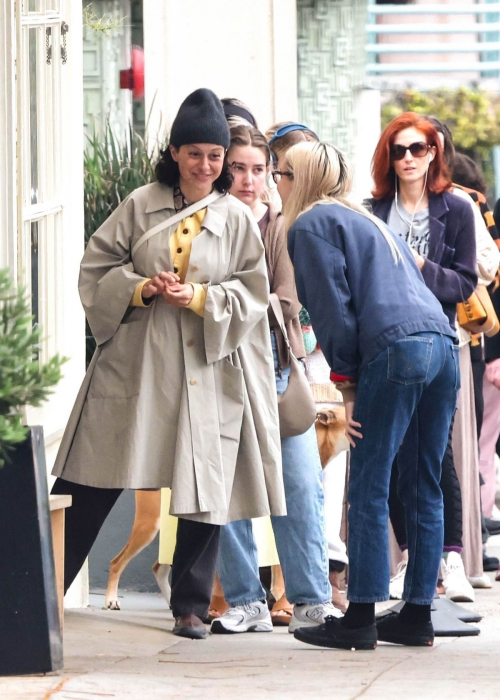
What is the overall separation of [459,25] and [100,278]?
8.91 metres

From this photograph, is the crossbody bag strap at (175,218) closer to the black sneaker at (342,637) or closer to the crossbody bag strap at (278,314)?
the crossbody bag strap at (278,314)

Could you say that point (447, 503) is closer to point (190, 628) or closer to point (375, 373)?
point (190, 628)

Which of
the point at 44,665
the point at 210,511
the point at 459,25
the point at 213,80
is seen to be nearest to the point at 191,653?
the point at 210,511

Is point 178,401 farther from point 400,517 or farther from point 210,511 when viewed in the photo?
point 400,517

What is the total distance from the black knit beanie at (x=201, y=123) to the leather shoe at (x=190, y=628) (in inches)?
60.6

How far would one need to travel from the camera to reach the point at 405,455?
4531mm

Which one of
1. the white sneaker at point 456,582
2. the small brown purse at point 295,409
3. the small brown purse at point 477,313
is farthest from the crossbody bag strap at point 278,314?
the white sneaker at point 456,582

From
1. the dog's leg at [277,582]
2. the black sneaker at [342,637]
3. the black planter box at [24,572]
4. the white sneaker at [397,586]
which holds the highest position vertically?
the black planter box at [24,572]

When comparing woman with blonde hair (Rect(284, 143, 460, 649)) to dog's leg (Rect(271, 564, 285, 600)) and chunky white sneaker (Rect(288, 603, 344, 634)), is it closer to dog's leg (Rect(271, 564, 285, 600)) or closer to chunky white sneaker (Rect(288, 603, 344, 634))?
chunky white sneaker (Rect(288, 603, 344, 634))

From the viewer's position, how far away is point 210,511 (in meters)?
4.41

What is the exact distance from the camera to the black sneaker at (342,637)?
441cm

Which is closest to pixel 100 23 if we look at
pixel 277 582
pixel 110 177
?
pixel 110 177

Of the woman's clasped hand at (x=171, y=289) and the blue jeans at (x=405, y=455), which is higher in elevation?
the woman's clasped hand at (x=171, y=289)

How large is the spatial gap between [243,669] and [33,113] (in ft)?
7.10
